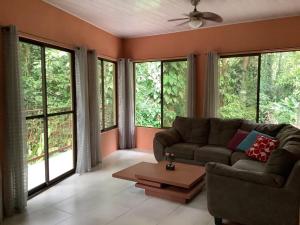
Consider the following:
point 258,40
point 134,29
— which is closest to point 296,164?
point 258,40

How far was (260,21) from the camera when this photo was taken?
4.77 meters

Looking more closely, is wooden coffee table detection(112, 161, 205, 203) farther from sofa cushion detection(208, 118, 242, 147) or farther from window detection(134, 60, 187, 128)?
window detection(134, 60, 187, 128)

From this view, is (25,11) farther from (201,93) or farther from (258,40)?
(258,40)

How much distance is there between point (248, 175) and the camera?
8.46ft

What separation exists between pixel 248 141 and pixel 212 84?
1.50 meters

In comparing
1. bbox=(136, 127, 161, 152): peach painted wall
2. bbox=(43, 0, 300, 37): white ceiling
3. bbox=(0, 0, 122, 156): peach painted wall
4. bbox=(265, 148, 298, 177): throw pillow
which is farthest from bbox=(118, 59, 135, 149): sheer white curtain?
bbox=(265, 148, 298, 177): throw pillow

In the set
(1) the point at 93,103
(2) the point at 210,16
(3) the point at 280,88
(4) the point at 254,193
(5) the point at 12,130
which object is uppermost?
(2) the point at 210,16

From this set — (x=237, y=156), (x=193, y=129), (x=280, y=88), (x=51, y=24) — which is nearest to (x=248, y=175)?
(x=237, y=156)

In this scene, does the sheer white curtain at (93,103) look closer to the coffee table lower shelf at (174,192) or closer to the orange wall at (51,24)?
the orange wall at (51,24)

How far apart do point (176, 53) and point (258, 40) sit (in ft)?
5.44

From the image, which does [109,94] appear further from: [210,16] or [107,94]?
[210,16]

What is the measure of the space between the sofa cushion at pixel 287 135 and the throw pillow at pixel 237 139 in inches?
19.9

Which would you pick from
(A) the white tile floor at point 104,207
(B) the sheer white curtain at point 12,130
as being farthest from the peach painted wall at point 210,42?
(B) the sheer white curtain at point 12,130

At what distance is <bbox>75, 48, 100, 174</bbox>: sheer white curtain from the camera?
15.0 ft
